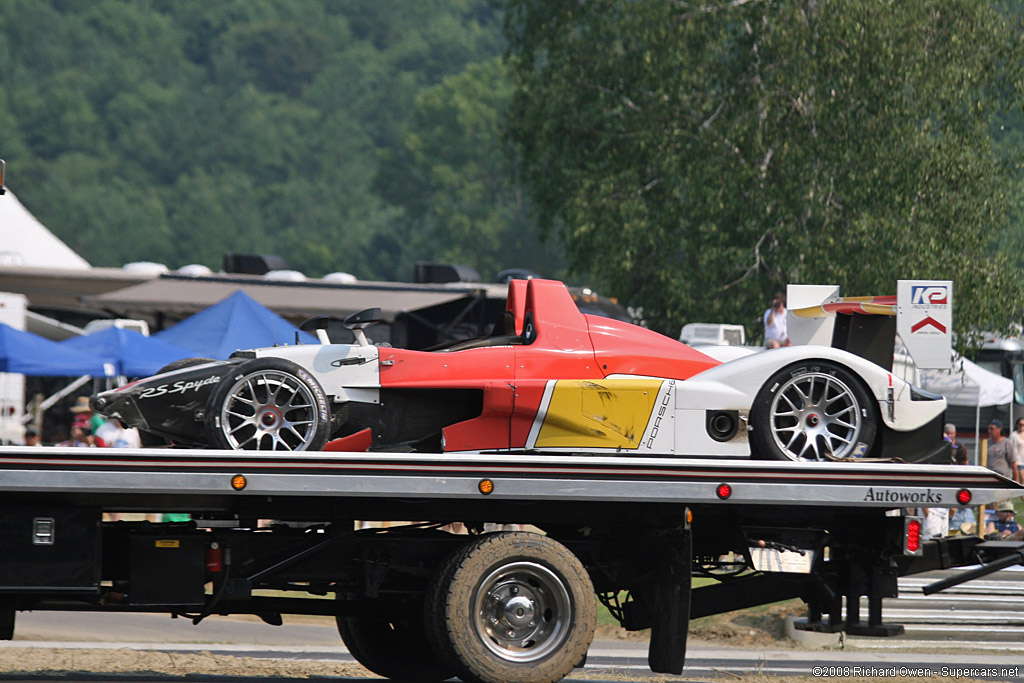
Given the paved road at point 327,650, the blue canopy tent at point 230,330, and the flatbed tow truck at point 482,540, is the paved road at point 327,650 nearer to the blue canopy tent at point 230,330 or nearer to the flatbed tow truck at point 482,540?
the flatbed tow truck at point 482,540

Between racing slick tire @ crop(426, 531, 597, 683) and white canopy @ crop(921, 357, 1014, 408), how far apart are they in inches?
684

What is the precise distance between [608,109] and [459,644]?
23.1 m

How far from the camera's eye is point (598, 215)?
1134 inches

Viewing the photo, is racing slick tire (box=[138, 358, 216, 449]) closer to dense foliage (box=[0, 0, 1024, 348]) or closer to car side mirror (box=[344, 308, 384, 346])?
car side mirror (box=[344, 308, 384, 346])

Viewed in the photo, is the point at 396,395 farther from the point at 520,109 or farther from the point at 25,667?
the point at 520,109

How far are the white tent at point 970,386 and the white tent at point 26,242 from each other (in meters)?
16.1

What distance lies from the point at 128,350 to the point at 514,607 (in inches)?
456

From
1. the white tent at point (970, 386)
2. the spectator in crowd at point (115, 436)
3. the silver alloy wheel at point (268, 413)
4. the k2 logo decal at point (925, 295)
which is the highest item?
the k2 logo decal at point (925, 295)

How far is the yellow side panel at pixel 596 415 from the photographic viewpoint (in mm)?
8258

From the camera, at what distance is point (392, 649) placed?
9062 mm

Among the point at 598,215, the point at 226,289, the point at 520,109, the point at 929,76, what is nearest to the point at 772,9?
the point at 929,76

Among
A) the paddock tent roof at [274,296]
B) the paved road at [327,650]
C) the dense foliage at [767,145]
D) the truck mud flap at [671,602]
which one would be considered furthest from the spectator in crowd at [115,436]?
the dense foliage at [767,145]

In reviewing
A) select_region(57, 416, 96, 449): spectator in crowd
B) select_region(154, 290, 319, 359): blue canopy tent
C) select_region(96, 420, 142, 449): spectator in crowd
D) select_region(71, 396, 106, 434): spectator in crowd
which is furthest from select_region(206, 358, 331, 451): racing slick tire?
select_region(154, 290, 319, 359): blue canopy tent

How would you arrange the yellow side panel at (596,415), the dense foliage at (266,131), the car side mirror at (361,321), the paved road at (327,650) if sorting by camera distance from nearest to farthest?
the yellow side panel at (596,415) → the car side mirror at (361,321) → the paved road at (327,650) → the dense foliage at (266,131)
